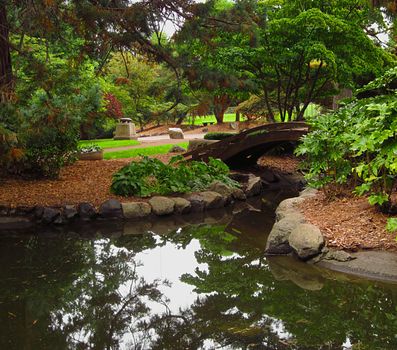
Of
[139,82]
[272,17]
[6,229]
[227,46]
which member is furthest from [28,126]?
[139,82]

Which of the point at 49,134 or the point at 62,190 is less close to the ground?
the point at 49,134

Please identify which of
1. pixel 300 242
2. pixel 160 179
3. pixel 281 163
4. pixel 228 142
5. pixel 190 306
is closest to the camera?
pixel 190 306

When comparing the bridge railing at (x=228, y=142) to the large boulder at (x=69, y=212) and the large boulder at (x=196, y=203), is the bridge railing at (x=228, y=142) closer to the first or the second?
the large boulder at (x=196, y=203)

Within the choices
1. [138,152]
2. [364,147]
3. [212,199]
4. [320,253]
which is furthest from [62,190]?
[364,147]

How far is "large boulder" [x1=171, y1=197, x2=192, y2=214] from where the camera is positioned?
9.17 meters

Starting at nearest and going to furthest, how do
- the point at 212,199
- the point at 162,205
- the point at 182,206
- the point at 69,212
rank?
the point at 69,212
the point at 162,205
the point at 182,206
the point at 212,199

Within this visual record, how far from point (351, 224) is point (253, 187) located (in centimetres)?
536

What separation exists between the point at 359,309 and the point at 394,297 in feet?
1.58

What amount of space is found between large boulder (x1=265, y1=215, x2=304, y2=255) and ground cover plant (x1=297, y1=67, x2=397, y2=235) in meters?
0.98

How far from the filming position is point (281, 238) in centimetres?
629

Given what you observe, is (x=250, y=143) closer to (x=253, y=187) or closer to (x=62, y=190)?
(x=253, y=187)

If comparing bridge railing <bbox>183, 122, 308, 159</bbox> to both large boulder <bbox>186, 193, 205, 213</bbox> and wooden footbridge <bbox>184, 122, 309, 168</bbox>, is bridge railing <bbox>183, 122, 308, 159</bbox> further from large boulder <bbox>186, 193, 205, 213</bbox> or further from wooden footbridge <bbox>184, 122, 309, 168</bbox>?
large boulder <bbox>186, 193, 205, 213</bbox>

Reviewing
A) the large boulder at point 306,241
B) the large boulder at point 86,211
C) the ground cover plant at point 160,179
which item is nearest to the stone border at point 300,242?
the large boulder at point 306,241

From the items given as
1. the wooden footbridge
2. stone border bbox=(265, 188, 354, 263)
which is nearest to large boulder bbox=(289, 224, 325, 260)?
stone border bbox=(265, 188, 354, 263)
